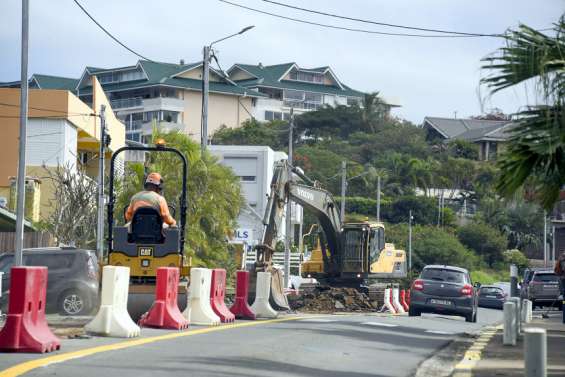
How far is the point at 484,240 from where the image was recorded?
90.1m

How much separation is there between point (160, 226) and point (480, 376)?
24.9 ft

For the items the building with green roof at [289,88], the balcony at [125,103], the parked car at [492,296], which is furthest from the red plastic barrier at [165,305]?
Result: the building with green roof at [289,88]

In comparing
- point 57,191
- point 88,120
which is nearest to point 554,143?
point 57,191

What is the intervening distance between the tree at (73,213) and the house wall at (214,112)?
57.5m

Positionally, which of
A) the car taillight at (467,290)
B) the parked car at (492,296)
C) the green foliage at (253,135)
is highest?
the green foliage at (253,135)

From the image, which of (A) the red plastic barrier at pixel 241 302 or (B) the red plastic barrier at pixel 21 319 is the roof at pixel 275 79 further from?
(B) the red plastic barrier at pixel 21 319

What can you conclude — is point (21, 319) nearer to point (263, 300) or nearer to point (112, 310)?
point (112, 310)

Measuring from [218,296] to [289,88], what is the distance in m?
97.1

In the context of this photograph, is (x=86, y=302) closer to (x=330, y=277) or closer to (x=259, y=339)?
(x=259, y=339)

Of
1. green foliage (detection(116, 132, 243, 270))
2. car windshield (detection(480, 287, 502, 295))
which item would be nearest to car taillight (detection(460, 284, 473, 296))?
green foliage (detection(116, 132, 243, 270))

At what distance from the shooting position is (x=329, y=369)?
1376 cm

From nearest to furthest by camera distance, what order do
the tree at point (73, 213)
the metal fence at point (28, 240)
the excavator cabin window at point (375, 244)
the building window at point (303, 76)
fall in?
the metal fence at point (28, 240) → the excavator cabin window at point (375, 244) → the tree at point (73, 213) → the building window at point (303, 76)

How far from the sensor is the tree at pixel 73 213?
44.0 meters

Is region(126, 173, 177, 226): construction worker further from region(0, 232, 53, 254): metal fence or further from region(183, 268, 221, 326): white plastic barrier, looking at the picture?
region(0, 232, 53, 254): metal fence
